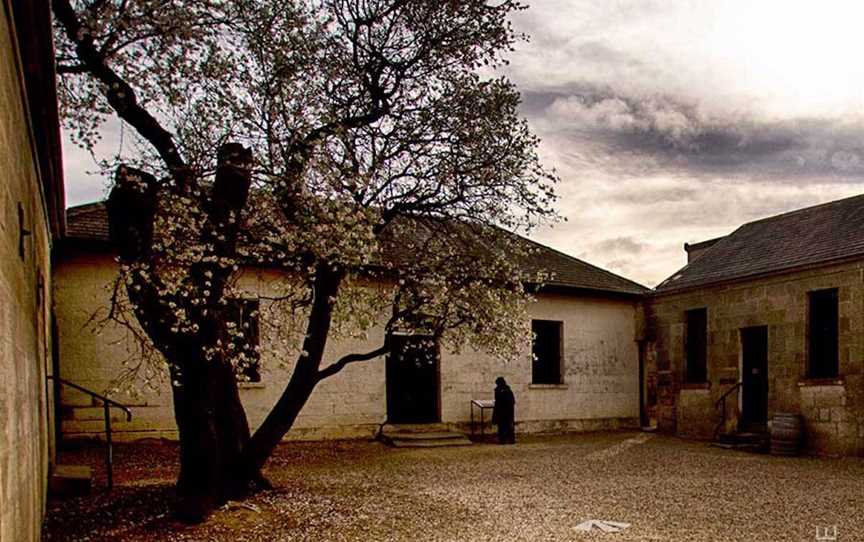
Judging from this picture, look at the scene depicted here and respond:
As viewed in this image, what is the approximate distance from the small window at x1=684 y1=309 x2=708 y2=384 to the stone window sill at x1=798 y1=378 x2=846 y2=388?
110 inches

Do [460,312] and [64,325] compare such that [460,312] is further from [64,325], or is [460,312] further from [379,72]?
[64,325]

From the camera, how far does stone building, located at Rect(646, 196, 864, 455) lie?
12922 millimetres

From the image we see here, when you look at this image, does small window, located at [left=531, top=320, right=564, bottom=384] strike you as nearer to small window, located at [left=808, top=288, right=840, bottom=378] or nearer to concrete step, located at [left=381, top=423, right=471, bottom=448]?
concrete step, located at [left=381, top=423, right=471, bottom=448]

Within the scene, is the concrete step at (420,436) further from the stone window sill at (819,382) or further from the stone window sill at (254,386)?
the stone window sill at (819,382)

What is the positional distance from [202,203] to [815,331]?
→ 471 inches

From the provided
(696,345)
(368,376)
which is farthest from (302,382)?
(696,345)

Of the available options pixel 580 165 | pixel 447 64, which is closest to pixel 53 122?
pixel 447 64

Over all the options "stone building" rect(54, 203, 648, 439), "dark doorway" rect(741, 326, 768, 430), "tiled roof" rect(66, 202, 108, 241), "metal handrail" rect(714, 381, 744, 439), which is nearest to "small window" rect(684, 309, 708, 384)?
"metal handrail" rect(714, 381, 744, 439)

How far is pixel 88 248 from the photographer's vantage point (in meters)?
11.8

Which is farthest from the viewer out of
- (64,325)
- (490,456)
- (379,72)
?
(490,456)

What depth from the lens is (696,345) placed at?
16625 millimetres

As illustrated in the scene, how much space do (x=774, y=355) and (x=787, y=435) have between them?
1819mm

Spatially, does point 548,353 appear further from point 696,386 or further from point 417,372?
point 417,372

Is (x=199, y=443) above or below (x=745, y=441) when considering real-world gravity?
above
